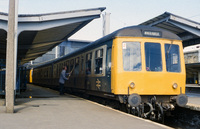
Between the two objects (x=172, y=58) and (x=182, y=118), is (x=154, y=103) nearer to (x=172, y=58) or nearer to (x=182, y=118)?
(x=172, y=58)

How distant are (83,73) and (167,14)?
194 inches

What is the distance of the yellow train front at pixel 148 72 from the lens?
27.7 feet

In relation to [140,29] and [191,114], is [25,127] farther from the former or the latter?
[191,114]

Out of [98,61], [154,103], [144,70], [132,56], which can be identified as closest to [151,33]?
[132,56]

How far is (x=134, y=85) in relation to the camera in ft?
27.7

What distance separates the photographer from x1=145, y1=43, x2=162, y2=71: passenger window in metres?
8.73

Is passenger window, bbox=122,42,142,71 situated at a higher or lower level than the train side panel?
higher

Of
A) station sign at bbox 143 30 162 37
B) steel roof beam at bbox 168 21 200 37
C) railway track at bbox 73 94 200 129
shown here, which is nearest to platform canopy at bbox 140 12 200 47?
steel roof beam at bbox 168 21 200 37

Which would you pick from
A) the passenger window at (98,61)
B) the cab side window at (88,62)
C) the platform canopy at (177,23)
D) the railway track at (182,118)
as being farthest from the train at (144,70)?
the platform canopy at (177,23)

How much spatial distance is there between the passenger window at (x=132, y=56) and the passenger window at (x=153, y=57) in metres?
0.29

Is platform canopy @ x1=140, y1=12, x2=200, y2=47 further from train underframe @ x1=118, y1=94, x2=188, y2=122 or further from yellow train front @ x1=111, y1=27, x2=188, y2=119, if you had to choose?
train underframe @ x1=118, y1=94, x2=188, y2=122

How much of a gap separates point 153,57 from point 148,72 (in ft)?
1.91

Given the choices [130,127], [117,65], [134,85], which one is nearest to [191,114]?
[134,85]

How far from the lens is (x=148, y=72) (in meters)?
8.63
